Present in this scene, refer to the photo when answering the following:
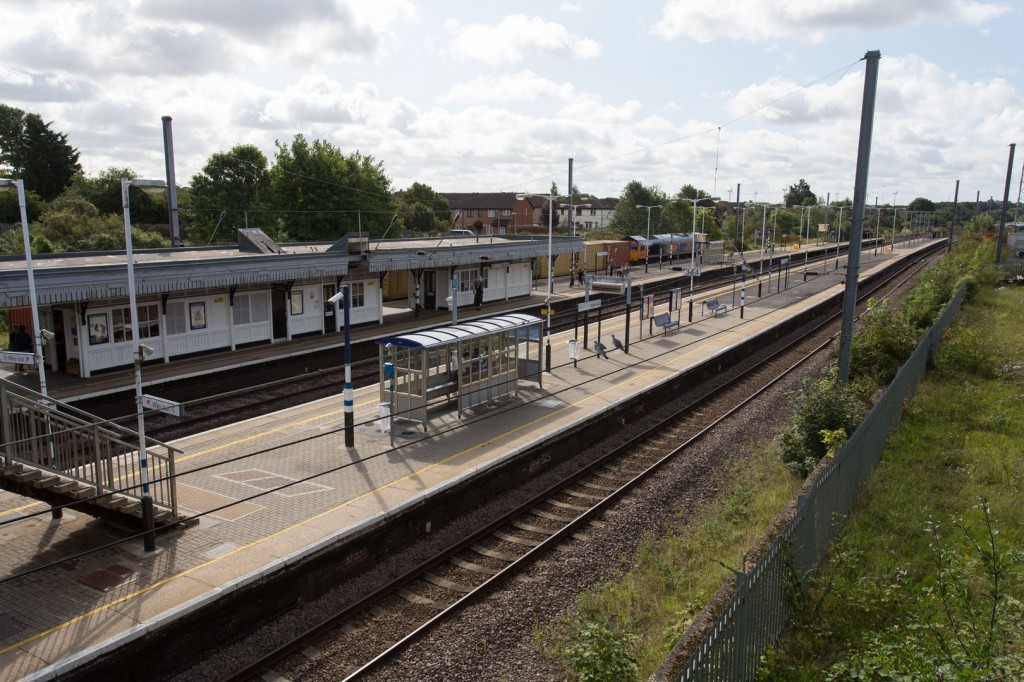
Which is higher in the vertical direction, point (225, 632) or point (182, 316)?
point (182, 316)

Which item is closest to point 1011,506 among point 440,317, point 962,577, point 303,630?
point 962,577

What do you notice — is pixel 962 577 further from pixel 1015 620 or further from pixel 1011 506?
pixel 1011 506

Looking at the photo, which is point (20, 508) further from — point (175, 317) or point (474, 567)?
point (175, 317)

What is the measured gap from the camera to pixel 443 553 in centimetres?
1157

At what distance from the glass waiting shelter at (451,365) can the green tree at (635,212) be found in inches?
2344

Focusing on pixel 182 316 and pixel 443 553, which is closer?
pixel 443 553

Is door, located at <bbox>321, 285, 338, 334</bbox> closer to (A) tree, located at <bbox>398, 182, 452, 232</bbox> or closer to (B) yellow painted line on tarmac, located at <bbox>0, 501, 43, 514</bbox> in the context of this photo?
(B) yellow painted line on tarmac, located at <bbox>0, 501, 43, 514</bbox>

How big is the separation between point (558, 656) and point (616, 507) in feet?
16.5

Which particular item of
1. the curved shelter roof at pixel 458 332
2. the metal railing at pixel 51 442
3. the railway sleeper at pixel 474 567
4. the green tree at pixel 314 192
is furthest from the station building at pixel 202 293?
the green tree at pixel 314 192

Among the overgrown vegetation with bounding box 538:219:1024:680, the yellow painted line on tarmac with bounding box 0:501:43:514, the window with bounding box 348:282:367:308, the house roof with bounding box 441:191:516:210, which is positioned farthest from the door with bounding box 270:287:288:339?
the house roof with bounding box 441:191:516:210

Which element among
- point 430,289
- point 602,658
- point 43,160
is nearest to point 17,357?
point 602,658

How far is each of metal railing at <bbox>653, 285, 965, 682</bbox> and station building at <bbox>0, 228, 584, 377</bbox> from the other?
12269mm

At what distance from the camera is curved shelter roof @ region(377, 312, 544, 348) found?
15572 millimetres

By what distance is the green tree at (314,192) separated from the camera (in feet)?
182
